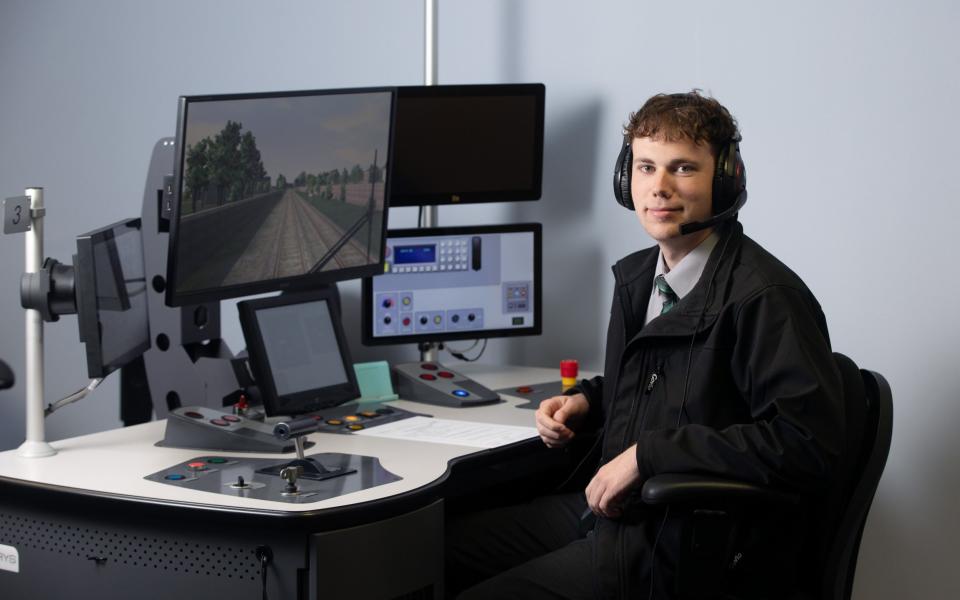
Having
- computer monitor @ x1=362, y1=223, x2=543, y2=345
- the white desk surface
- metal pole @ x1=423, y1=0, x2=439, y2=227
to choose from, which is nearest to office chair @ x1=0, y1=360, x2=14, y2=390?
the white desk surface

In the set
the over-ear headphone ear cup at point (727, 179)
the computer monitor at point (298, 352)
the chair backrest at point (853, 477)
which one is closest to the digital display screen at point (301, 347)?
the computer monitor at point (298, 352)

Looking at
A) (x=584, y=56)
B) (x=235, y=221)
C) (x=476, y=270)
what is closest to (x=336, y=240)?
(x=235, y=221)

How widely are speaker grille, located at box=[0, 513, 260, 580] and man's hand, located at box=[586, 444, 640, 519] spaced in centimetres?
56

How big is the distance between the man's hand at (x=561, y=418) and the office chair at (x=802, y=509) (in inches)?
16.7

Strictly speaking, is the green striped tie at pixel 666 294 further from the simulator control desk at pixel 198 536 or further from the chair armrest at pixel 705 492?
the simulator control desk at pixel 198 536

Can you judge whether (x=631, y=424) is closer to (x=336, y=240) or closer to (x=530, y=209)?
(x=336, y=240)

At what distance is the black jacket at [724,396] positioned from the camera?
1627 millimetres

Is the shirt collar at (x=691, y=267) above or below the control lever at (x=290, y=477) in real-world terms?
above

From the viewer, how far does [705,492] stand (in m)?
1.62

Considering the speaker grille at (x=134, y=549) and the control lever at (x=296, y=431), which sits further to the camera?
the control lever at (x=296, y=431)

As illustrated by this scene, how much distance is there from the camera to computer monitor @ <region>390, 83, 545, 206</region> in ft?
9.06

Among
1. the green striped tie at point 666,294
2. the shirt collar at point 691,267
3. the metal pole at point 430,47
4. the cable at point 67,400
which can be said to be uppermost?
the metal pole at point 430,47

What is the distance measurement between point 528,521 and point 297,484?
0.58 metres

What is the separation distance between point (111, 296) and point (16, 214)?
27cm
